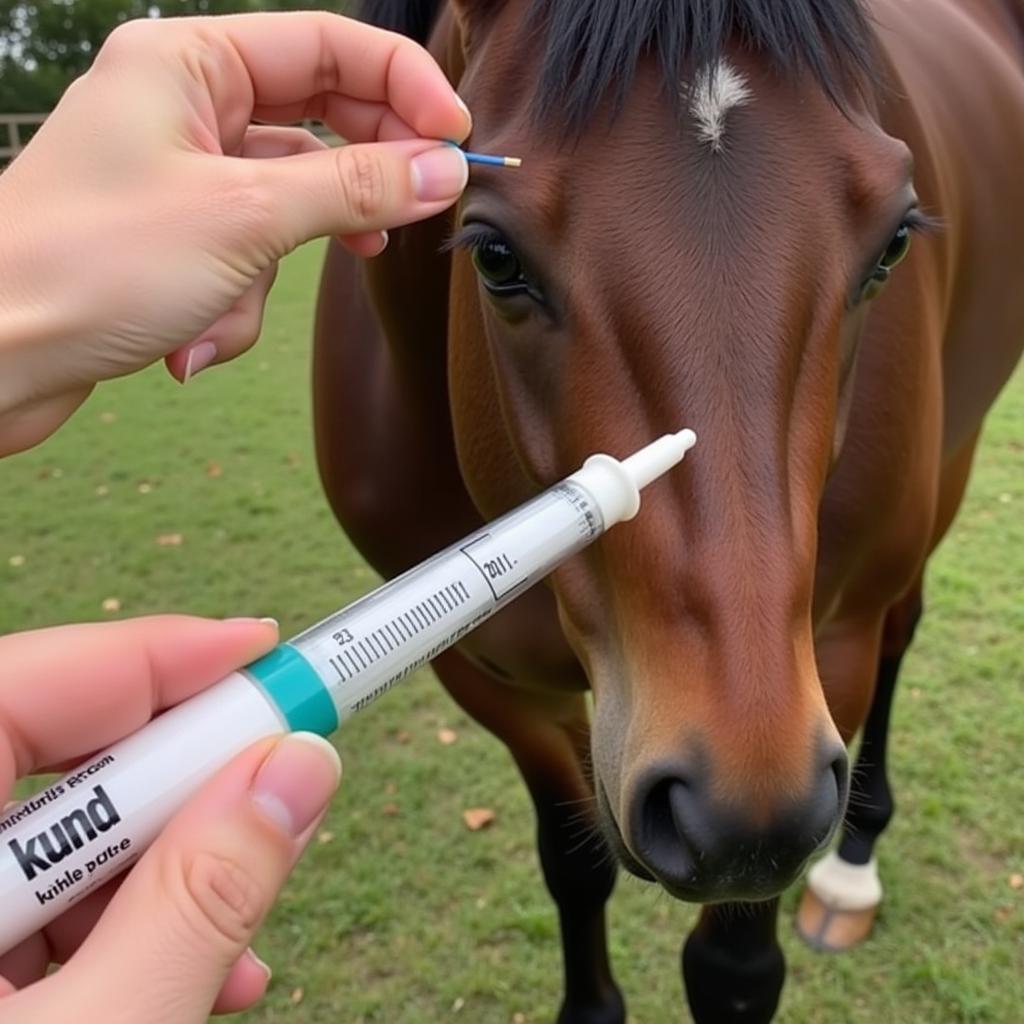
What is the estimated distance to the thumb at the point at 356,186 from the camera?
898 millimetres

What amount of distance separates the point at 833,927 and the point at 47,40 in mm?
28708

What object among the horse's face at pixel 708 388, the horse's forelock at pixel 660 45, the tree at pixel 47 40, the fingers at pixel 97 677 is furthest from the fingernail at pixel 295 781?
the tree at pixel 47 40

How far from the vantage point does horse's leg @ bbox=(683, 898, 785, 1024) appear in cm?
182

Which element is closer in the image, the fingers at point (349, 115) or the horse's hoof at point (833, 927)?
the fingers at point (349, 115)

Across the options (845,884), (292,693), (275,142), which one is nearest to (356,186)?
(275,142)

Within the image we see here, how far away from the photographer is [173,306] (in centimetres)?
92

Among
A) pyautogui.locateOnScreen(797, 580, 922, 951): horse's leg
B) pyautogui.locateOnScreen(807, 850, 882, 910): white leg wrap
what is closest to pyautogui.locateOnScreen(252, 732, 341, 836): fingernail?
pyautogui.locateOnScreen(797, 580, 922, 951): horse's leg

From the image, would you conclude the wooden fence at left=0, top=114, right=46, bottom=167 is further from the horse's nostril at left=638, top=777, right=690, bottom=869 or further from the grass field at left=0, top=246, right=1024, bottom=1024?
the horse's nostril at left=638, top=777, right=690, bottom=869

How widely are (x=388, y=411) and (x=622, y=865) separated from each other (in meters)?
0.98

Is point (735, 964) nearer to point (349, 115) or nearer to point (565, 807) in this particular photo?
point (565, 807)

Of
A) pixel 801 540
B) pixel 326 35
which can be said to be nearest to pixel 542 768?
pixel 801 540

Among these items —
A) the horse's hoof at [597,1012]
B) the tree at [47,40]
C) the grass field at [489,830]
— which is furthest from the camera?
the tree at [47,40]

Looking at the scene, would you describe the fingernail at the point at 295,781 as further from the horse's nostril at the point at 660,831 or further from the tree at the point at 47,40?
the tree at the point at 47,40

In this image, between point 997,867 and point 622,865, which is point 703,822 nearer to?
point 622,865
